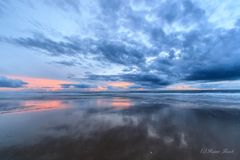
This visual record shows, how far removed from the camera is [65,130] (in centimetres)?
573

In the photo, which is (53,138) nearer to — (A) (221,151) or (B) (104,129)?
(B) (104,129)

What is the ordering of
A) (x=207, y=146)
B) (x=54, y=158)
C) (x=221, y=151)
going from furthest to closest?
(x=207, y=146) → (x=221, y=151) → (x=54, y=158)

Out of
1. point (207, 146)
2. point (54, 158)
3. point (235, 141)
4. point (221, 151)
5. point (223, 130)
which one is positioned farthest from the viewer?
point (223, 130)

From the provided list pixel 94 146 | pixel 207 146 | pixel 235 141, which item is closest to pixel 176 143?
pixel 207 146

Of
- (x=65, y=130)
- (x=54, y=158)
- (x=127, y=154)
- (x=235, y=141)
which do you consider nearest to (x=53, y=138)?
(x=65, y=130)

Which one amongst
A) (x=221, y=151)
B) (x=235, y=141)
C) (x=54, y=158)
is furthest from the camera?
(x=235, y=141)

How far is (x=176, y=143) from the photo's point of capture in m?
4.41

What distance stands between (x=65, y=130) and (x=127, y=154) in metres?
3.61

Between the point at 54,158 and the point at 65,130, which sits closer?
the point at 54,158

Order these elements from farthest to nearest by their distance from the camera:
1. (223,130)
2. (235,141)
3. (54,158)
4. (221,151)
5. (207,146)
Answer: (223,130)
(235,141)
(207,146)
(221,151)
(54,158)

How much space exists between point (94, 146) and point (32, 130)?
3.82 meters

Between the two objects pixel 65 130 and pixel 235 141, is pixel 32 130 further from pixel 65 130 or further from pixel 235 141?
pixel 235 141

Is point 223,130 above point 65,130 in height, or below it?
below

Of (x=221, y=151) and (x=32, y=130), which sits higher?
(x=32, y=130)
